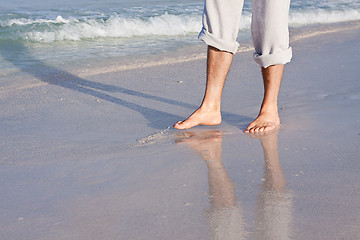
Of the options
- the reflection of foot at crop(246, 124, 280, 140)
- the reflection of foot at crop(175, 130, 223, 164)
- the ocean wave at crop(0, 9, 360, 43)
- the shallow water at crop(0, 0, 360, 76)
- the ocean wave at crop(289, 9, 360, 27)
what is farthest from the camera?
the ocean wave at crop(289, 9, 360, 27)

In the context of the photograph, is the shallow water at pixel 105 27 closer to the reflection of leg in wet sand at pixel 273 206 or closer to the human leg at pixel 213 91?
the human leg at pixel 213 91

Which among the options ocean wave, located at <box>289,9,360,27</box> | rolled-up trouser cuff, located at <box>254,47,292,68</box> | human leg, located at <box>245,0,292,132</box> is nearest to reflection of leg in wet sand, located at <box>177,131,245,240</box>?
human leg, located at <box>245,0,292,132</box>

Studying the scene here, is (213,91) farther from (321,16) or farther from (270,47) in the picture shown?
(321,16)

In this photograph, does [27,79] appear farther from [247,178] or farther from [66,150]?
[247,178]

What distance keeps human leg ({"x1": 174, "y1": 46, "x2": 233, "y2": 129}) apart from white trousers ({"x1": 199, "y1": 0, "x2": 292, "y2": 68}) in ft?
0.16

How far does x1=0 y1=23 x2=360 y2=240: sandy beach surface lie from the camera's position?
146cm

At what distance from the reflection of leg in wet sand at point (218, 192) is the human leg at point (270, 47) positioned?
0.25 metres

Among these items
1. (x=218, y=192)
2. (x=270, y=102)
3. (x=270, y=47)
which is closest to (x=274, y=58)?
(x=270, y=47)

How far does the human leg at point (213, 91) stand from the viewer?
250 cm

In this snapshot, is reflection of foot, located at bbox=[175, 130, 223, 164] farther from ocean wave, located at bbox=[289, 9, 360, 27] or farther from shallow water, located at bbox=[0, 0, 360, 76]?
ocean wave, located at bbox=[289, 9, 360, 27]

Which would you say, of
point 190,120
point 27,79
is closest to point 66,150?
point 190,120

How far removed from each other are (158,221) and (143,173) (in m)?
0.41

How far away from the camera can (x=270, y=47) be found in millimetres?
2453

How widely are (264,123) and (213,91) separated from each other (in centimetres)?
30
